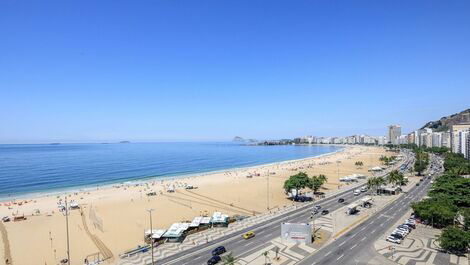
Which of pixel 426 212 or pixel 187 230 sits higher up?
pixel 426 212

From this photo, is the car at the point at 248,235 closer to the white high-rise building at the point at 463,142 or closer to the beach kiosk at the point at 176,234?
the beach kiosk at the point at 176,234

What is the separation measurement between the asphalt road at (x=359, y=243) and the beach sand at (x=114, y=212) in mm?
21068

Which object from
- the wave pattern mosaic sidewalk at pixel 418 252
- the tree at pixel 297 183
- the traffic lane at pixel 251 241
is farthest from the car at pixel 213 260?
the tree at pixel 297 183

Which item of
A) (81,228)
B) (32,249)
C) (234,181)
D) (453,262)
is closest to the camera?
(453,262)

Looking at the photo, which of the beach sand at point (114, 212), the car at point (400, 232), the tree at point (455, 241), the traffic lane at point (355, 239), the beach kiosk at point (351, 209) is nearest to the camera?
the tree at point (455, 241)

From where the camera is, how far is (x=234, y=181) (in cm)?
10300

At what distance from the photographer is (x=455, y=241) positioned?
34000 millimetres

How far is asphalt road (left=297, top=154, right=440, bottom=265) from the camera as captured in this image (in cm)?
3366

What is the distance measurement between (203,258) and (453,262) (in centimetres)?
2989

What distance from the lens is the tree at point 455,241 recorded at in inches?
1332

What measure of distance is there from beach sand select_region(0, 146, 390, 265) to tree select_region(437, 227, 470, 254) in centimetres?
3266

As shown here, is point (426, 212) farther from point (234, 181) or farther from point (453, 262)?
point (234, 181)

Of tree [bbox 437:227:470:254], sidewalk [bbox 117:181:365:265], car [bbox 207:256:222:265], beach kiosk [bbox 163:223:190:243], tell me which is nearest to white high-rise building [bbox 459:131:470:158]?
sidewalk [bbox 117:181:365:265]

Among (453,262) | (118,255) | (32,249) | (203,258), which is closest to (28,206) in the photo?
(32,249)
